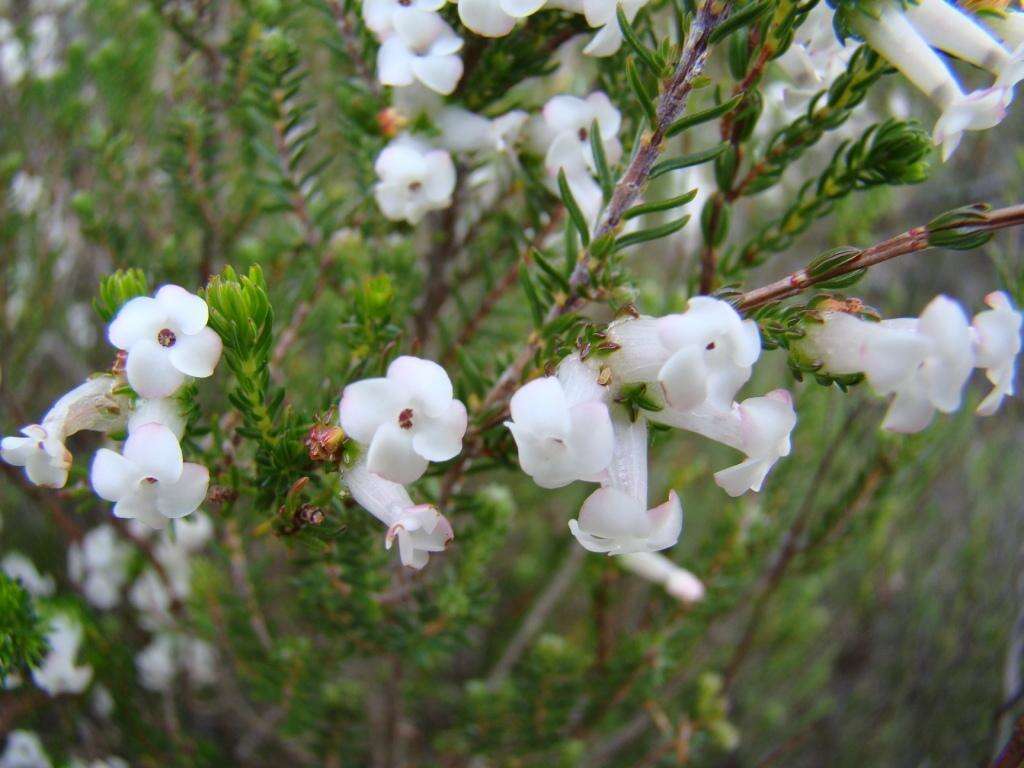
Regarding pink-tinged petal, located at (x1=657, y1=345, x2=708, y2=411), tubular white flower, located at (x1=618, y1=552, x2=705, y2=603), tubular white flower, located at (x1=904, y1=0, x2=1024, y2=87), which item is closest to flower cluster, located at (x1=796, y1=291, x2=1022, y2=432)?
pink-tinged petal, located at (x1=657, y1=345, x2=708, y2=411)

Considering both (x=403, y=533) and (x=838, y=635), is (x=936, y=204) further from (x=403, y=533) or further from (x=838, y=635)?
(x=403, y=533)

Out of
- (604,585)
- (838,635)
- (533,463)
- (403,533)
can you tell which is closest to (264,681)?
(604,585)

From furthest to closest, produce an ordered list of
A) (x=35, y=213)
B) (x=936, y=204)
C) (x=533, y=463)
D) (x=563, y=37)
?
(x=936, y=204) → (x=35, y=213) → (x=563, y=37) → (x=533, y=463)

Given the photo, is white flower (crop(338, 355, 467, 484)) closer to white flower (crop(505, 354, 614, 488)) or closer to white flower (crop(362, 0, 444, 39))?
white flower (crop(505, 354, 614, 488))

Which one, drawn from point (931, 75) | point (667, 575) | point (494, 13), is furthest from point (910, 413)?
point (667, 575)

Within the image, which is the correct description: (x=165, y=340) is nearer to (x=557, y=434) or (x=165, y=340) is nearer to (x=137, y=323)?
(x=137, y=323)

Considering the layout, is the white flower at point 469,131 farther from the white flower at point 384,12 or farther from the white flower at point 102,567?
the white flower at point 102,567
